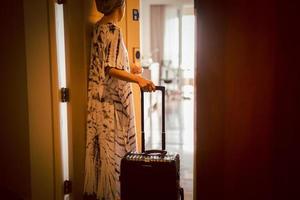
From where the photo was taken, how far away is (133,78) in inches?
92.5

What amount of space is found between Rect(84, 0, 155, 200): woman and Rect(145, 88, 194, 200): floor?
0.79 meters

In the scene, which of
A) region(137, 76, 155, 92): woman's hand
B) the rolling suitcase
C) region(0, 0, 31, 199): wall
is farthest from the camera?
region(0, 0, 31, 199): wall

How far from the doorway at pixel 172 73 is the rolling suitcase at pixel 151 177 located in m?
0.96

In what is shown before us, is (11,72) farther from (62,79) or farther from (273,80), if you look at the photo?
(273,80)

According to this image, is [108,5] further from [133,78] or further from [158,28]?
[158,28]

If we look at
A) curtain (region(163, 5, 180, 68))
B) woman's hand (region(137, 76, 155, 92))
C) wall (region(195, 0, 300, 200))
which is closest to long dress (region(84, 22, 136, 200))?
woman's hand (region(137, 76, 155, 92))

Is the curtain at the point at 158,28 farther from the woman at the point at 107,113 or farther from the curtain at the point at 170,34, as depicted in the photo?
the woman at the point at 107,113

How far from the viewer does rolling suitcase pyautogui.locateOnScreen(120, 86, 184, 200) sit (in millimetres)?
2012

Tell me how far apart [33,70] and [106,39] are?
59 cm

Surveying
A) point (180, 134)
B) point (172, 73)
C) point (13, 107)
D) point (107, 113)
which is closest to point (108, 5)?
point (107, 113)

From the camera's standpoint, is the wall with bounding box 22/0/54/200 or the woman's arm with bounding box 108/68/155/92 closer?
the woman's arm with bounding box 108/68/155/92

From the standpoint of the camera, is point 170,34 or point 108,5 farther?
point 170,34

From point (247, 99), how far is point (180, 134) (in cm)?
306

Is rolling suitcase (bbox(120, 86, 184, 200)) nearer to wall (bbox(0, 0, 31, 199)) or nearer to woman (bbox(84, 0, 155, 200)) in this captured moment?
woman (bbox(84, 0, 155, 200))
